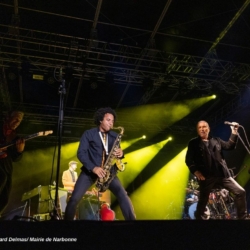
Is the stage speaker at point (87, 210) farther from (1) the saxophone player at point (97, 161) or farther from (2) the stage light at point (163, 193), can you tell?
(2) the stage light at point (163, 193)

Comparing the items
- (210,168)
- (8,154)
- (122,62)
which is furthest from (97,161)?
(122,62)

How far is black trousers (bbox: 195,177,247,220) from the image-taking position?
196 inches

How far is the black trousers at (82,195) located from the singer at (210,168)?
1415 millimetres

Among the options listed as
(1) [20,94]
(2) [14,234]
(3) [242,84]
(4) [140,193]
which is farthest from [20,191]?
(2) [14,234]

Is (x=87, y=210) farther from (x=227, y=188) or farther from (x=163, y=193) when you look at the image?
(x=163, y=193)

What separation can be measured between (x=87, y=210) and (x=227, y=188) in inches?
158

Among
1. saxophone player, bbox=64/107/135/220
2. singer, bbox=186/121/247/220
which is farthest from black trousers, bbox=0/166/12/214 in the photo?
singer, bbox=186/121/247/220

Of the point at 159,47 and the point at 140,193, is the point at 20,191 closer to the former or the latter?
the point at 140,193

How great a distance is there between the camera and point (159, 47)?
28.6 ft

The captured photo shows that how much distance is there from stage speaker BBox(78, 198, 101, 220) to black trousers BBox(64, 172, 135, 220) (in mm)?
3618

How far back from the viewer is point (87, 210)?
25.9 ft

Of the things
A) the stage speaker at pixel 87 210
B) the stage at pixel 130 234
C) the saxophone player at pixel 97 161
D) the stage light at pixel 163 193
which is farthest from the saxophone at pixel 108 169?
the stage light at pixel 163 193

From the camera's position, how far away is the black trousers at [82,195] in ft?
13.4

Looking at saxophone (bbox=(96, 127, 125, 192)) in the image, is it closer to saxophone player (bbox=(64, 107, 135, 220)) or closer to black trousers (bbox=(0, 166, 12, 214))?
saxophone player (bbox=(64, 107, 135, 220))
